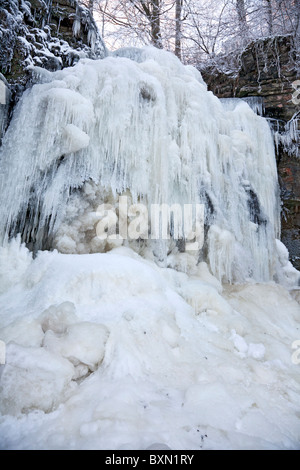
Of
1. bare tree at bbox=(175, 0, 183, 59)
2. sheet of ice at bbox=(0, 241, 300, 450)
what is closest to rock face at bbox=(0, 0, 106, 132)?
sheet of ice at bbox=(0, 241, 300, 450)

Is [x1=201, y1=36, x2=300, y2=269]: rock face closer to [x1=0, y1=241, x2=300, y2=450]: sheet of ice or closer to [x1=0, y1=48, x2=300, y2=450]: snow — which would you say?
[x1=0, y1=48, x2=300, y2=450]: snow

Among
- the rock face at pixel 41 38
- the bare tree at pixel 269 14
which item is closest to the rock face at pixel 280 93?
the bare tree at pixel 269 14

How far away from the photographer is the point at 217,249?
14.4 ft

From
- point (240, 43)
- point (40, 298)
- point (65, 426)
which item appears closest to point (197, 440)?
point (65, 426)

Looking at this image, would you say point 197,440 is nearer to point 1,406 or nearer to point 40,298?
point 1,406

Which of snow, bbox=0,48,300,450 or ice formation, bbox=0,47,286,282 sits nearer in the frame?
snow, bbox=0,48,300,450

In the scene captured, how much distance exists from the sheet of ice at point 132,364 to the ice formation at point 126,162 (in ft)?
2.11

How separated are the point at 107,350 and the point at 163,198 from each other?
8.29ft

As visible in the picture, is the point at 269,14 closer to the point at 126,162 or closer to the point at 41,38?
the point at 41,38

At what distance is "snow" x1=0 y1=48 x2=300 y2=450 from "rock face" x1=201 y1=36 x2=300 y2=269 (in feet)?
1.68

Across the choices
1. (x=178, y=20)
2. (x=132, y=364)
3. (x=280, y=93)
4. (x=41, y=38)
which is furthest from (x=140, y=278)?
(x=178, y=20)

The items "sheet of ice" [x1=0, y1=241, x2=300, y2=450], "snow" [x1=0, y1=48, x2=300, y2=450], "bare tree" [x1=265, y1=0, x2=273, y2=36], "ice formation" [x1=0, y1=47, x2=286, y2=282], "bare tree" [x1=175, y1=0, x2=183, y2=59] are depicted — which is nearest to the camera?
"sheet of ice" [x1=0, y1=241, x2=300, y2=450]

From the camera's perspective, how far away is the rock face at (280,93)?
20.7 feet

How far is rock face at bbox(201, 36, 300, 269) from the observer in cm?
632
